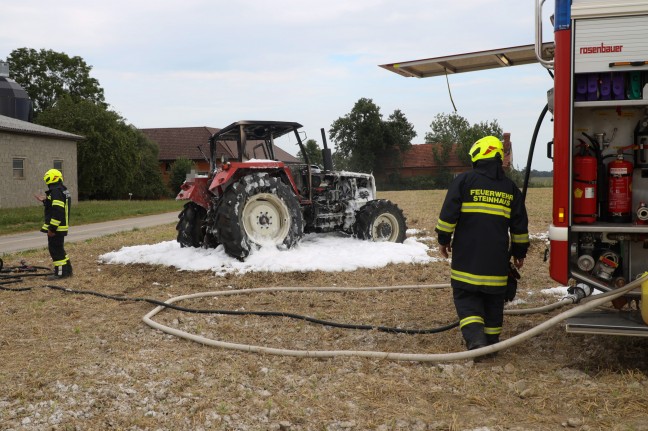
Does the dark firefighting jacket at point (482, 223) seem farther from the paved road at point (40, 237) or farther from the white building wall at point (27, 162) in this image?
the white building wall at point (27, 162)

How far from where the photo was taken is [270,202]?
382 inches

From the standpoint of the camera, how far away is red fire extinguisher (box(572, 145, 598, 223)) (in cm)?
480

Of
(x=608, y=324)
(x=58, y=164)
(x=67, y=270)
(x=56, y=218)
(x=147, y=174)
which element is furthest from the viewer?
(x=147, y=174)

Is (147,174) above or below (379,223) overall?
above

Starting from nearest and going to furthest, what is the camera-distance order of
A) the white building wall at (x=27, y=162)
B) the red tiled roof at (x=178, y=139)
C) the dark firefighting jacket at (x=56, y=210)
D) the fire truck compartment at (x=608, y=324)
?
the fire truck compartment at (x=608, y=324), the dark firefighting jacket at (x=56, y=210), the white building wall at (x=27, y=162), the red tiled roof at (x=178, y=139)

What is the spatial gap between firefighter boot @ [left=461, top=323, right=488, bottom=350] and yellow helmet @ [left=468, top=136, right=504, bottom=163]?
53.0 inches

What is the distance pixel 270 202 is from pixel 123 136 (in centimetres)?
3855

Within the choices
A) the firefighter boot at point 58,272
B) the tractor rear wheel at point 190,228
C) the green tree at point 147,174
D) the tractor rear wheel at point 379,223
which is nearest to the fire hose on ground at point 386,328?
the firefighter boot at point 58,272

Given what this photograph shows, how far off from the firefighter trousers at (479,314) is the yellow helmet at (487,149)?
3.59 ft

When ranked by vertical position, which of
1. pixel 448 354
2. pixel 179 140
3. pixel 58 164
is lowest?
pixel 448 354

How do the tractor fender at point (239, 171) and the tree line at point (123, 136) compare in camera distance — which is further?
the tree line at point (123, 136)

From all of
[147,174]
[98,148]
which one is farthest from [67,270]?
[147,174]

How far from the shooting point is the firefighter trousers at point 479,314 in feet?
16.5

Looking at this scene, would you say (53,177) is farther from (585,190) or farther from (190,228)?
(585,190)
